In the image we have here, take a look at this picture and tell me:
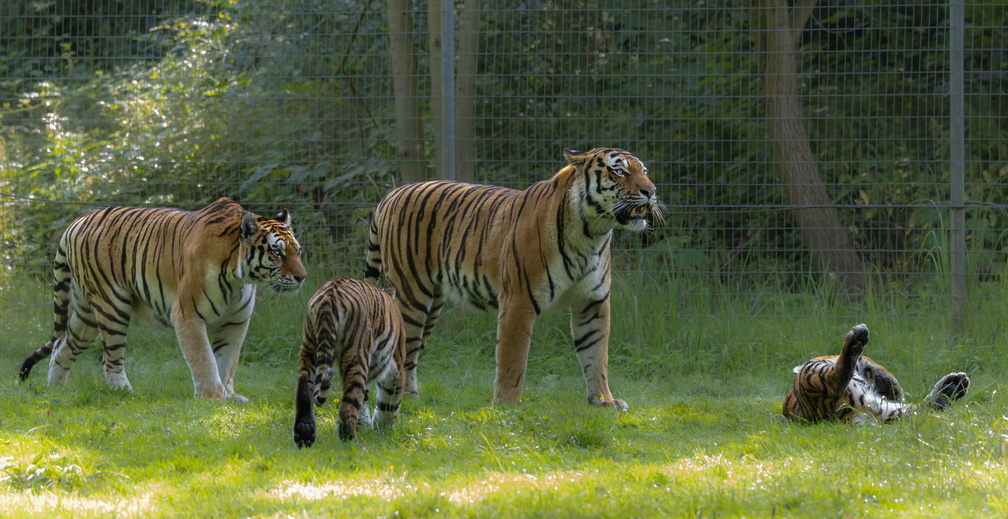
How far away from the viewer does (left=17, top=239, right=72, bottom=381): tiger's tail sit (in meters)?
7.30

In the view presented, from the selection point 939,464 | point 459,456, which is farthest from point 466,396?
point 939,464

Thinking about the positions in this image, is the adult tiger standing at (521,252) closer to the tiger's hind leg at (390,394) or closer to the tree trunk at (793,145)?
the tiger's hind leg at (390,394)

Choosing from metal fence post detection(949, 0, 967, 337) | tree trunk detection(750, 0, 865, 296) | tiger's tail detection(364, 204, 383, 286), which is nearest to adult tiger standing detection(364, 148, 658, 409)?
tiger's tail detection(364, 204, 383, 286)

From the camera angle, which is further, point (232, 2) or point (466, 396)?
point (232, 2)

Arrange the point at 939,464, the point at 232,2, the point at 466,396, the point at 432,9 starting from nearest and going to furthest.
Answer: the point at 939,464 < the point at 466,396 < the point at 432,9 < the point at 232,2

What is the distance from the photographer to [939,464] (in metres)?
4.38

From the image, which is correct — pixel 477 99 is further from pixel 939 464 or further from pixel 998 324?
pixel 939 464

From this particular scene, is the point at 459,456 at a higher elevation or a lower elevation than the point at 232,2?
lower

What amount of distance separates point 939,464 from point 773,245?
4961mm

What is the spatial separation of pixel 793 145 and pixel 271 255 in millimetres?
5121

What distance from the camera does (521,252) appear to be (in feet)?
21.4

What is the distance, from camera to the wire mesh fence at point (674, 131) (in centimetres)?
884

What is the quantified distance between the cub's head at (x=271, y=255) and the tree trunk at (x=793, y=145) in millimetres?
4391

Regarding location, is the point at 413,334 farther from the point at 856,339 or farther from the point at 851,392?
the point at 856,339
